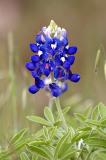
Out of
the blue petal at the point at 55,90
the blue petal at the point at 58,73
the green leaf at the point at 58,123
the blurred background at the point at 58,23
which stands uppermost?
the blurred background at the point at 58,23

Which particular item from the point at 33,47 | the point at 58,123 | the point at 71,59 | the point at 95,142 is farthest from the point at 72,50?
the point at 95,142

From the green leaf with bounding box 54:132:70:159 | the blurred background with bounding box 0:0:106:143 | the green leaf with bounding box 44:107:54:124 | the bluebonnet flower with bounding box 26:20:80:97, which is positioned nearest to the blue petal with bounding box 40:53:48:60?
the bluebonnet flower with bounding box 26:20:80:97

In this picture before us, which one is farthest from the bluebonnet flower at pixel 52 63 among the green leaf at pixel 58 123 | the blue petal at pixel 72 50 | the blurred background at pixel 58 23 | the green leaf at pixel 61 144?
the blurred background at pixel 58 23

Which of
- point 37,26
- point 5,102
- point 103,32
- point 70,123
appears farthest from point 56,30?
point 37,26

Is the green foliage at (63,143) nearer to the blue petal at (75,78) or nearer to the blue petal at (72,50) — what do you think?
the blue petal at (75,78)

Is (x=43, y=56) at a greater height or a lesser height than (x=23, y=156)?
greater

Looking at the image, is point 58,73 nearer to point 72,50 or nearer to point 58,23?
point 72,50

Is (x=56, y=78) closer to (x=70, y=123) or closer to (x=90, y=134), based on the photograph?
(x=90, y=134)
